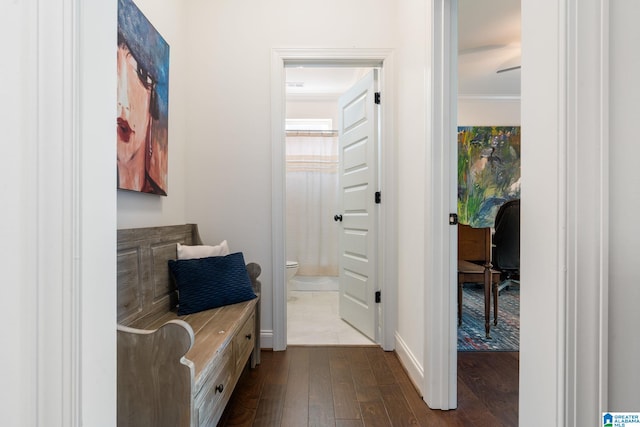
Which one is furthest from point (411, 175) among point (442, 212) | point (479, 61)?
point (479, 61)

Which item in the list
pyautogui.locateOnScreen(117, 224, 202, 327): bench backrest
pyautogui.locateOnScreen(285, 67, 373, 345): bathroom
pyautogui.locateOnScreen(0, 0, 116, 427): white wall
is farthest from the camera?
pyautogui.locateOnScreen(285, 67, 373, 345): bathroom

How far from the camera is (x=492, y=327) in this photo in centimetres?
268

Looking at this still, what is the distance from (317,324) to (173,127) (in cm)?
204

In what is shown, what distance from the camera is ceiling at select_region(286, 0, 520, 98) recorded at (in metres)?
2.63

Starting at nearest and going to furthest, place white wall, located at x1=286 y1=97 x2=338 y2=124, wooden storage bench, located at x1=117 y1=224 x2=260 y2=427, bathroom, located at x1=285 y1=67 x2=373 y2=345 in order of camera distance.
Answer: wooden storage bench, located at x1=117 y1=224 x2=260 y2=427, bathroom, located at x1=285 y1=67 x2=373 y2=345, white wall, located at x1=286 y1=97 x2=338 y2=124

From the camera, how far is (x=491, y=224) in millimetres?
4316

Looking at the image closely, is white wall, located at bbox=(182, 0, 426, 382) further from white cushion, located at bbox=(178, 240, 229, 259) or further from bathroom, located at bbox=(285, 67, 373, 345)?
bathroom, located at bbox=(285, 67, 373, 345)

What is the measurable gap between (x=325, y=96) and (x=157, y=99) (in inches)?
123

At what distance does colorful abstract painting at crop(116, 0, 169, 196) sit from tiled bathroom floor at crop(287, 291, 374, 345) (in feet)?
5.24

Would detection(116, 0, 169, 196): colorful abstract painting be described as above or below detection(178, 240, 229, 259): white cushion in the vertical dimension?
above

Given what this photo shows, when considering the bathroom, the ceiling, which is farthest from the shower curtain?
the ceiling

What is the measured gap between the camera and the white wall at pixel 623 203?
54 centimetres

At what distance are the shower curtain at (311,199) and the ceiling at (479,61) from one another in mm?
698

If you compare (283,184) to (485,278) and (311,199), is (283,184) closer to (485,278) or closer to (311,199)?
(485,278)
